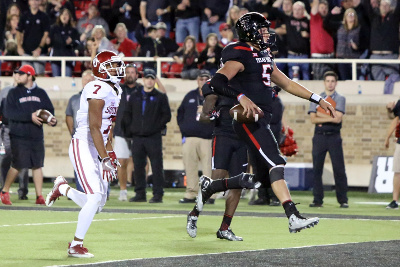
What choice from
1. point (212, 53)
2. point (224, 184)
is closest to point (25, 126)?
point (212, 53)

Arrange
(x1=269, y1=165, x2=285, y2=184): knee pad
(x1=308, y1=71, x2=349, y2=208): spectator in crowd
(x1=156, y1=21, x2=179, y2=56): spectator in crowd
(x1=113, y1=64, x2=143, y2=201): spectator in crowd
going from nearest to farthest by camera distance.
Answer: (x1=269, y1=165, x2=285, y2=184): knee pad → (x1=308, y1=71, x2=349, y2=208): spectator in crowd → (x1=113, y1=64, x2=143, y2=201): spectator in crowd → (x1=156, y1=21, x2=179, y2=56): spectator in crowd

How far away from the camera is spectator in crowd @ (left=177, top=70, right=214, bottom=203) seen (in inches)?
654

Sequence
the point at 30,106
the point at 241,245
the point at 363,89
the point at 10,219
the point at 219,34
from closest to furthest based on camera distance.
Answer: the point at 241,245 < the point at 10,219 < the point at 30,106 < the point at 363,89 < the point at 219,34

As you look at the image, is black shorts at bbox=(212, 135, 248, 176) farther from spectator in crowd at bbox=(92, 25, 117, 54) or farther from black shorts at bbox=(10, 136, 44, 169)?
spectator in crowd at bbox=(92, 25, 117, 54)

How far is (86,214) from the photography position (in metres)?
9.33

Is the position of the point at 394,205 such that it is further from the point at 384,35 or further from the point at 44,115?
the point at 44,115

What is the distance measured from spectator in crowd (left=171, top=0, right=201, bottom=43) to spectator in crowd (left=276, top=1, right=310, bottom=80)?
219 cm

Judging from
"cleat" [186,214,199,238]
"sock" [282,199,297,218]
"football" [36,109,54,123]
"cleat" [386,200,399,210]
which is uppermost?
"football" [36,109,54,123]

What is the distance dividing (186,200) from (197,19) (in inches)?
243

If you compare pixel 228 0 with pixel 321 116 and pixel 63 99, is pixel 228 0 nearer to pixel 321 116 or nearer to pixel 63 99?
pixel 63 99

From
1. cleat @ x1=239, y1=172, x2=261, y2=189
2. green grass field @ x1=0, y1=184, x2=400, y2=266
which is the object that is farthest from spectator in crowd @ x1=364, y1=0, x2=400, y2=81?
cleat @ x1=239, y1=172, x2=261, y2=189

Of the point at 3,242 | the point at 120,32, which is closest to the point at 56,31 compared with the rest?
the point at 120,32

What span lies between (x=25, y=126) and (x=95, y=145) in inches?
274

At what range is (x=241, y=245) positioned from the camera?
10.4 metres
